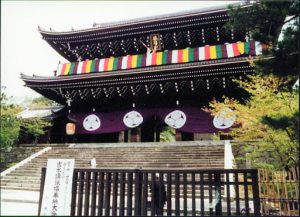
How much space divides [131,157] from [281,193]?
29.9 feet

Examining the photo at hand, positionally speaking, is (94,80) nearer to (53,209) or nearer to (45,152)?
(45,152)

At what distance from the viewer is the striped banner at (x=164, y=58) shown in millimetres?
18422

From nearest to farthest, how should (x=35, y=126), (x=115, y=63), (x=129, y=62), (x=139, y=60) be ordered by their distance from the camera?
(x=35, y=126)
(x=139, y=60)
(x=129, y=62)
(x=115, y=63)

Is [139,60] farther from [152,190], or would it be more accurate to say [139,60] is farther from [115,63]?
[152,190]

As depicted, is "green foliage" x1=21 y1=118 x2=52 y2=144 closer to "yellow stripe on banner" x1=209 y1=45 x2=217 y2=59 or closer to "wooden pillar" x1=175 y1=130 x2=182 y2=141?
"wooden pillar" x1=175 y1=130 x2=182 y2=141

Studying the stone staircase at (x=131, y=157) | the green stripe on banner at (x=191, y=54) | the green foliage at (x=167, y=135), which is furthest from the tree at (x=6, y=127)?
the green foliage at (x=167, y=135)

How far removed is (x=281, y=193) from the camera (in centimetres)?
766

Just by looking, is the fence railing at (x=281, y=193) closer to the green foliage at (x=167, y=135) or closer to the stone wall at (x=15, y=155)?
the stone wall at (x=15, y=155)

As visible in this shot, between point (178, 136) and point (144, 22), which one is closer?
point (178, 136)

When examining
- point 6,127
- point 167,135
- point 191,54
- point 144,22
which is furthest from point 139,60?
point 167,135

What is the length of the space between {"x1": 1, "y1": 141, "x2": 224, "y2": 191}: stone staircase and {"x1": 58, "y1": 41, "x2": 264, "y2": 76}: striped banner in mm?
6028

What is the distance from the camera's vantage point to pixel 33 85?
19828mm

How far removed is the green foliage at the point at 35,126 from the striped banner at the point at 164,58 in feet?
13.4

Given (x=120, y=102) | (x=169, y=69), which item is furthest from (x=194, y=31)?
(x=120, y=102)
